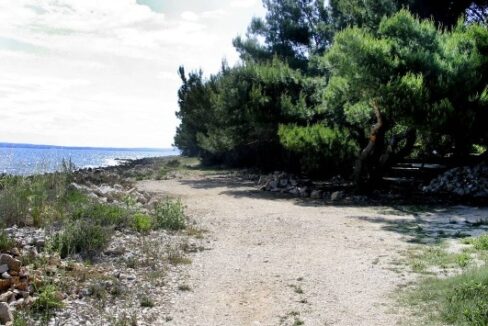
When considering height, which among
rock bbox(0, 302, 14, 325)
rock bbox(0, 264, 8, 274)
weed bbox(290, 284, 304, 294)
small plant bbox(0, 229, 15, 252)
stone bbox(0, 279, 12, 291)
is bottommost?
weed bbox(290, 284, 304, 294)

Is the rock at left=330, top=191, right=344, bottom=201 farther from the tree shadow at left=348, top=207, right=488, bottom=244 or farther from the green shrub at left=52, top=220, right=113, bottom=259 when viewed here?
the green shrub at left=52, top=220, right=113, bottom=259

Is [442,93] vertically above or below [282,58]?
below

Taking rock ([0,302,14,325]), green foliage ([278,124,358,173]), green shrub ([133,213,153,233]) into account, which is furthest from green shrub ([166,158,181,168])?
rock ([0,302,14,325])

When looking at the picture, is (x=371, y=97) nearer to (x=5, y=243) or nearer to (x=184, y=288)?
(x=184, y=288)

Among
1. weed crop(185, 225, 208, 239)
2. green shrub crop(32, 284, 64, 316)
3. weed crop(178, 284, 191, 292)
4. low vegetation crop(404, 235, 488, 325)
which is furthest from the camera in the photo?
weed crop(185, 225, 208, 239)

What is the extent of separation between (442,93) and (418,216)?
5.04 meters

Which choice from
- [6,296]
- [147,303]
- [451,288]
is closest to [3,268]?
[6,296]

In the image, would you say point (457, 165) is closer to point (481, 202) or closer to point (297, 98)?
point (481, 202)

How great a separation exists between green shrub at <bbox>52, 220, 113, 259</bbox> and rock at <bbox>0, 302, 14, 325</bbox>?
8.29ft

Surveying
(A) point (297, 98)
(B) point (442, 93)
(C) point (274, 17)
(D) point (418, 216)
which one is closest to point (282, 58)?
(C) point (274, 17)

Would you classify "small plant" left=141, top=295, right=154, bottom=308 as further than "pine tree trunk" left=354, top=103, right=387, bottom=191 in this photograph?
No

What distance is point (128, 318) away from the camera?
569 centimetres

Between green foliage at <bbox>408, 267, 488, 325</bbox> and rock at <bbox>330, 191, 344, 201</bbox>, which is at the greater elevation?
rock at <bbox>330, 191, 344, 201</bbox>

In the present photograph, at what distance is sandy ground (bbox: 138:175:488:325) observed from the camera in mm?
6094
